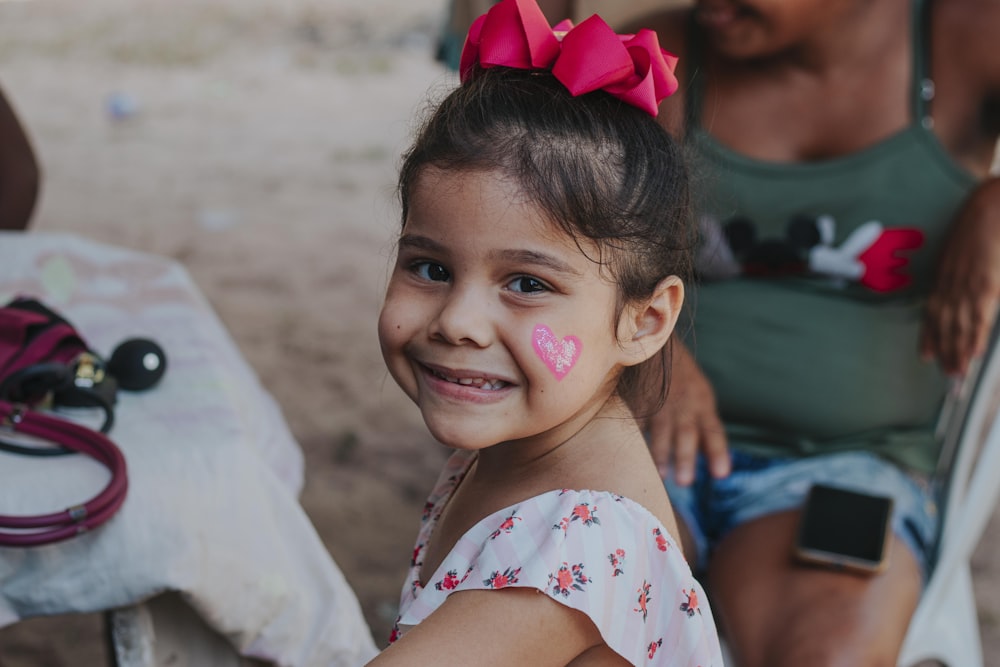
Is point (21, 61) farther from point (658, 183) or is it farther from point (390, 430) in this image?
point (658, 183)

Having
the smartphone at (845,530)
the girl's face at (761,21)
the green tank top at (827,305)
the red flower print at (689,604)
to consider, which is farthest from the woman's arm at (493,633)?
the girl's face at (761,21)

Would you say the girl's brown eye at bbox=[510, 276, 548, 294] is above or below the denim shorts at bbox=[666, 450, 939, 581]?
above

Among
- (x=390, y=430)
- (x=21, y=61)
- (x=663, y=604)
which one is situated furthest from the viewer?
(x=21, y=61)

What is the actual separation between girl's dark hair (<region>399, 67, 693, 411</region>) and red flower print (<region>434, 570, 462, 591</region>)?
0.32m

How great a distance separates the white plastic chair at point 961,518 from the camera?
76.8 inches

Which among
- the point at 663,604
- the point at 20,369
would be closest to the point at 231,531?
the point at 20,369

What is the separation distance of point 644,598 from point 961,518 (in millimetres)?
1123

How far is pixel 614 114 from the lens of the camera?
3.73 ft

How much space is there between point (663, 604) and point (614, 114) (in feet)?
1.64

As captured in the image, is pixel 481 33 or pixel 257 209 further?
pixel 257 209

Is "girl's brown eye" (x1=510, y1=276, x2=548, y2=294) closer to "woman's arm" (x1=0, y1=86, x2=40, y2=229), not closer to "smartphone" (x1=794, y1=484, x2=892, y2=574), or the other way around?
"smartphone" (x1=794, y1=484, x2=892, y2=574)

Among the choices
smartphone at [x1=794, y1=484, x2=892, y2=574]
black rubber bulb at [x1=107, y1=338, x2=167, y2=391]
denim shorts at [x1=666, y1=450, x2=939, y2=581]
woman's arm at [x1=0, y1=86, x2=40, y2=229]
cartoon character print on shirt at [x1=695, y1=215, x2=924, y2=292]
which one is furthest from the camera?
woman's arm at [x1=0, y1=86, x2=40, y2=229]

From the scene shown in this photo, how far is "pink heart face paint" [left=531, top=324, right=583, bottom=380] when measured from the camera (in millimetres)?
1075

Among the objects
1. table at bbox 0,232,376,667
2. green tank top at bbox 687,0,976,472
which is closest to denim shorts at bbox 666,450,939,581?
green tank top at bbox 687,0,976,472
